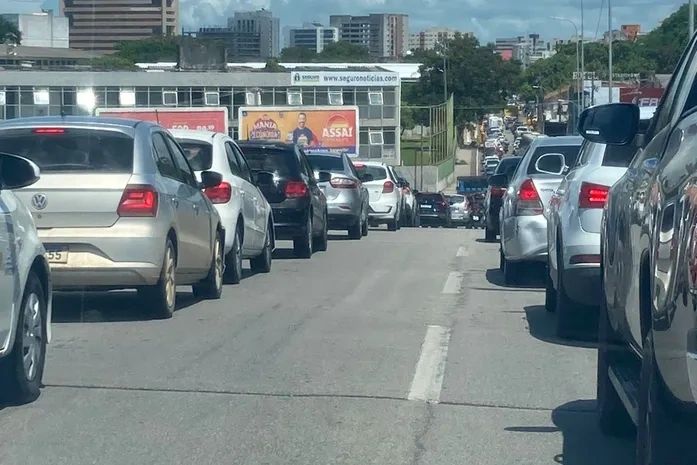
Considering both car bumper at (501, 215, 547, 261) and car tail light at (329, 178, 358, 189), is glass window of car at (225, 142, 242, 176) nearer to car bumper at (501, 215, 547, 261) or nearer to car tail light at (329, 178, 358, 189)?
car bumper at (501, 215, 547, 261)

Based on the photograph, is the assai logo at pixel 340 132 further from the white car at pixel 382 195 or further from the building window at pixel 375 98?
the white car at pixel 382 195

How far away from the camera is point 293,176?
18875 mm

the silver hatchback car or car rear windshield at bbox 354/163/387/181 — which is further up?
the silver hatchback car

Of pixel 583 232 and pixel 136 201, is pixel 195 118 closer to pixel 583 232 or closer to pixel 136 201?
pixel 136 201

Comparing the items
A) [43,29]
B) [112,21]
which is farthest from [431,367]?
[43,29]

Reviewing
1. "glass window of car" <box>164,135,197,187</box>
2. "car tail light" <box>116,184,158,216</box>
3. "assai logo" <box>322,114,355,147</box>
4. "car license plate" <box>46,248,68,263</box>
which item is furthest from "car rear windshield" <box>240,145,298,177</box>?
"assai logo" <box>322,114,355,147</box>

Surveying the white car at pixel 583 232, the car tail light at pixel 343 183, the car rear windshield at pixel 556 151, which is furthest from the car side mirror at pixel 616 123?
the car tail light at pixel 343 183

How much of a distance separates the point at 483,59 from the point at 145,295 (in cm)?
9202

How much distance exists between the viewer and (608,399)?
22.8 ft

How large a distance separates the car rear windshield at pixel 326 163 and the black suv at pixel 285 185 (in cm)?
544

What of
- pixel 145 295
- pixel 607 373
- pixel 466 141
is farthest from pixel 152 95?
pixel 607 373

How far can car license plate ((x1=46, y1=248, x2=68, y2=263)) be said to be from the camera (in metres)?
10.8

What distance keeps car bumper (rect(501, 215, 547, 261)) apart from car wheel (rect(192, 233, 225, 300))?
3080mm

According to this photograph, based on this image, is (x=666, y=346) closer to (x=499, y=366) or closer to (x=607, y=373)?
(x=607, y=373)
